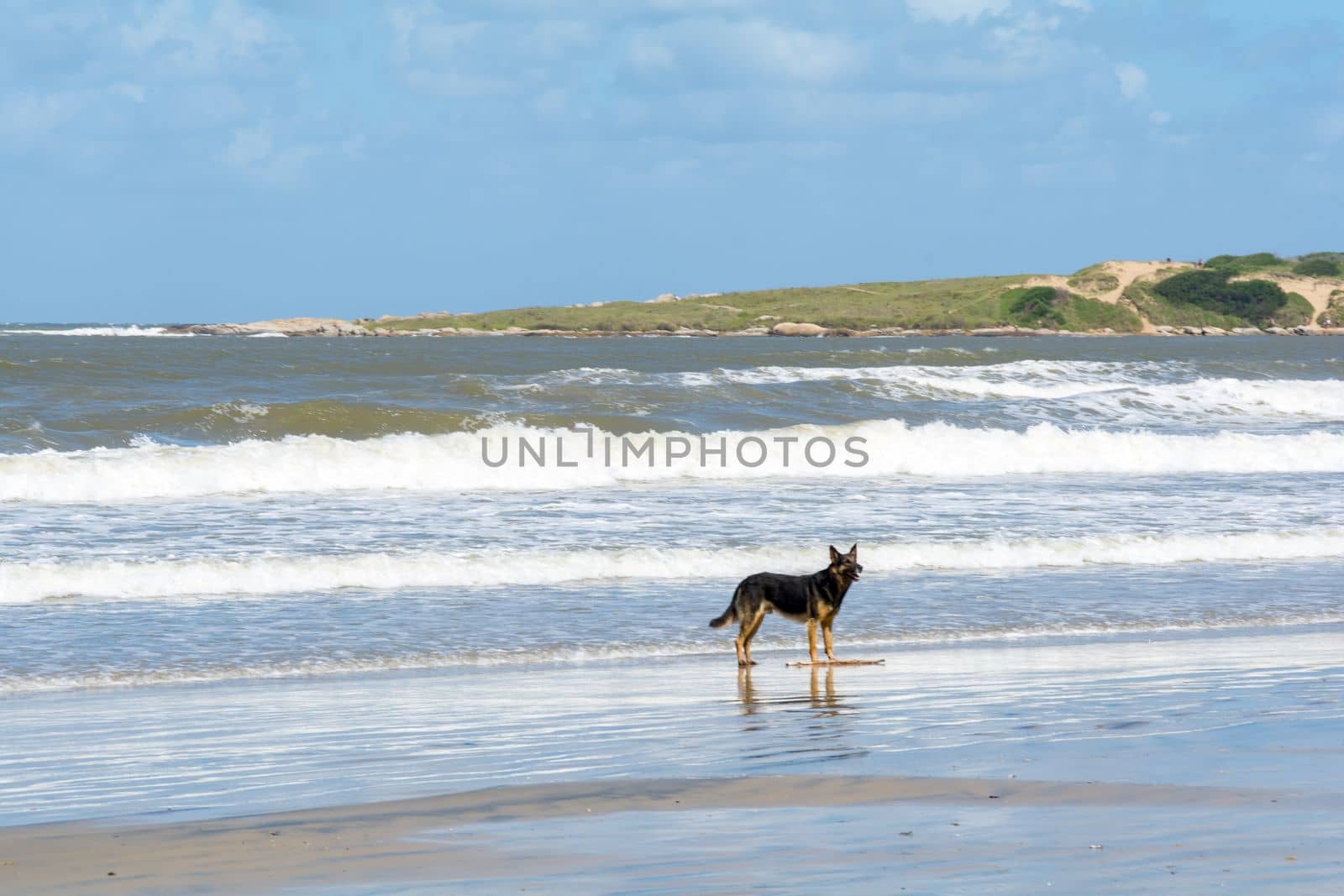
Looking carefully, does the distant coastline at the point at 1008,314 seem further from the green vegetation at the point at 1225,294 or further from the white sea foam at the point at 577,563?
the white sea foam at the point at 577,563

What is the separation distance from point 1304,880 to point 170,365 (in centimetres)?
4011

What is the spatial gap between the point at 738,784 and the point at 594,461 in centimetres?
1670

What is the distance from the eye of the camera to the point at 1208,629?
10.6 metres

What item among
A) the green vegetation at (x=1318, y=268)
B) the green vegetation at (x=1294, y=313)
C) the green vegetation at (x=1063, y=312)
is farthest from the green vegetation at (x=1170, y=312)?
the green vegetation at (x=1318, y=268)

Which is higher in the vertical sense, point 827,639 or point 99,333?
point 99,333

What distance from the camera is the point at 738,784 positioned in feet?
18.7

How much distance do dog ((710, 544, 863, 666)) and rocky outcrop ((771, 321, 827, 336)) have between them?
10907 cm

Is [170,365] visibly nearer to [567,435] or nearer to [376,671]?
[567,435]

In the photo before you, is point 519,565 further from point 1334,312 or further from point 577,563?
point 1334,312

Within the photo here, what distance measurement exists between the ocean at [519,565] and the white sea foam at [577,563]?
4 cm

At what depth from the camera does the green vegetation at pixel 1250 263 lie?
142m

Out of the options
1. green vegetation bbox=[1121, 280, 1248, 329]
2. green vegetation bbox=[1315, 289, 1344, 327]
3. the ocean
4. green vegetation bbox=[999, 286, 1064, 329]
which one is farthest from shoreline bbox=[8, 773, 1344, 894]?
green vegetation bbox=[1315, 289, 1344, 327]

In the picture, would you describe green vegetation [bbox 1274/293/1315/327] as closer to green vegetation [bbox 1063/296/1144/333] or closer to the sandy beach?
green vegetation [bbox 1063/296/1144/333]

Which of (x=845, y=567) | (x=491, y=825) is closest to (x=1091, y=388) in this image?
(x=845, y=567)
